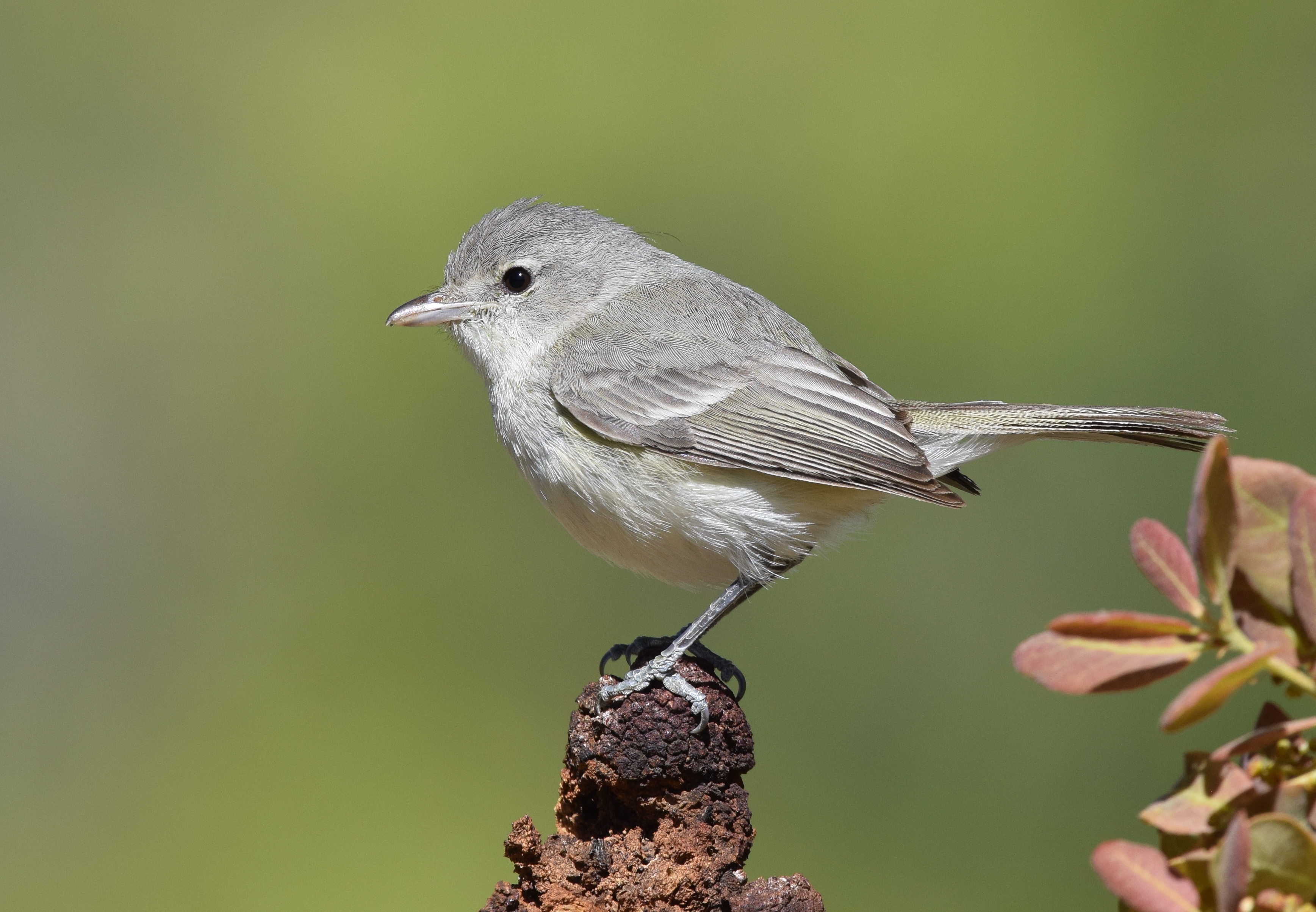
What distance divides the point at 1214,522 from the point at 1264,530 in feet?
0.23

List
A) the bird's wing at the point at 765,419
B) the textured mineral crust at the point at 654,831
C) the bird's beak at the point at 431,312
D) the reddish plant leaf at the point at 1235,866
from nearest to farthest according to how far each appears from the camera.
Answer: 1. the reddish plant leaf at the point at 1235,866
2. the textured mineral crust at the point at 654,831
3. the bird's wing at the point at 765,419
4. the bird's beak at the point at 431,312

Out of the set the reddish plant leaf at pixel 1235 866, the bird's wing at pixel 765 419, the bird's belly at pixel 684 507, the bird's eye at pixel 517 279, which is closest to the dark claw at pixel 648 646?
the bird's belly at pixel 684 507

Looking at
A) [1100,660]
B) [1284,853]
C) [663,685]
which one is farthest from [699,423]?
[1284,853]

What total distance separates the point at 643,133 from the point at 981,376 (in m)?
1.38

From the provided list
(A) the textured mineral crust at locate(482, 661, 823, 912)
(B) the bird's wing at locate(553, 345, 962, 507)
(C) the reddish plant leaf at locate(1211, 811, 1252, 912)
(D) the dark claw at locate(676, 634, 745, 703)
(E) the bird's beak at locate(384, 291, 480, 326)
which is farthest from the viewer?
(E) the bird's beak at locate(384, 291, 480, 326)

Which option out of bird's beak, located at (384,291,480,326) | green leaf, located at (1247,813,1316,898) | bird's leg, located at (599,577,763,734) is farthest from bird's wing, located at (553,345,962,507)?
green leaf, located at (1247,813,1316,898)

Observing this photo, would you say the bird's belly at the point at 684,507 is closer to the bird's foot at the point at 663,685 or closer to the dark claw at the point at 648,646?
the dark claw at the point at 648,646

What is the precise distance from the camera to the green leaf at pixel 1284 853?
72cm

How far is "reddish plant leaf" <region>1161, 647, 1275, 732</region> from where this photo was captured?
0.70 meters

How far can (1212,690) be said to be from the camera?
73 cm

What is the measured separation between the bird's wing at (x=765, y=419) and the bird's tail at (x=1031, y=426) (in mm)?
81

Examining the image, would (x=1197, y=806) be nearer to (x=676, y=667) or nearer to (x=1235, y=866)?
(x=1235, y=866)

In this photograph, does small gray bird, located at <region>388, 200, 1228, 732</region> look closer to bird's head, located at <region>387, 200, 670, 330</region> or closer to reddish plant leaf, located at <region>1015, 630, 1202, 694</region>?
bird's head, located at <region>387, 200, 670, 330</region>

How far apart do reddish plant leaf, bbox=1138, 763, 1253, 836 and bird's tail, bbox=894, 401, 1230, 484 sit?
1.56m
